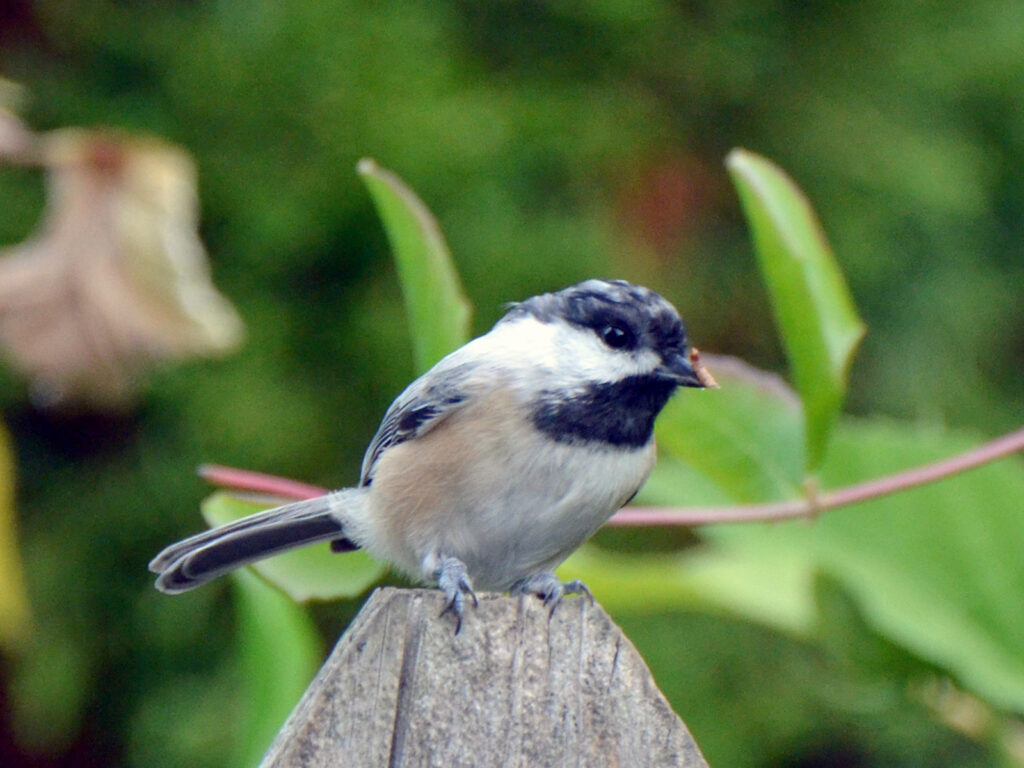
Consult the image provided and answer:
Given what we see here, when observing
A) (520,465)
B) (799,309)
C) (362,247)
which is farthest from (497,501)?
(362,247)

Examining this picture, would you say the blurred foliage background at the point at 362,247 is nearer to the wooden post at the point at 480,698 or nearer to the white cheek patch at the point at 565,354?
the white cheek patch at the point at 565,354

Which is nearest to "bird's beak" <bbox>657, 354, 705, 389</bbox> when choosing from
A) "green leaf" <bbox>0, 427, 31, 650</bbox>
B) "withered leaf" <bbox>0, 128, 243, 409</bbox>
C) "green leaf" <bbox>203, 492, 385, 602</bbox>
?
"green leaf" <bbox>203, 492, 385, 602</bbox>

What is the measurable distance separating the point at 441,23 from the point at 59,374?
225 cm

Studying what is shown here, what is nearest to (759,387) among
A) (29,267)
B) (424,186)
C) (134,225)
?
(134,225)

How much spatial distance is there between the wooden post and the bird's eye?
63cm

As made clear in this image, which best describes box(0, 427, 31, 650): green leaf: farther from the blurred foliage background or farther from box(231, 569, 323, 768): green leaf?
box(231, 569, 323, 768): green leaf

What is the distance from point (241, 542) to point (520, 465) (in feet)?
1.31

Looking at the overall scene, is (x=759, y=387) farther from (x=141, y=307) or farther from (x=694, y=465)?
(x=141, y=307)

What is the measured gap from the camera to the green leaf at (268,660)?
5.00 ft

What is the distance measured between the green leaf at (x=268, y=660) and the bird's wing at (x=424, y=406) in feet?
0.84

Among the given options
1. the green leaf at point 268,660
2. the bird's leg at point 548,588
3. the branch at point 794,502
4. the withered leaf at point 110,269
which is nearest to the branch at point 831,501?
the branch at point 794,502

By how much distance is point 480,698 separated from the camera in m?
1.08

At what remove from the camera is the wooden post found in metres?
1.07

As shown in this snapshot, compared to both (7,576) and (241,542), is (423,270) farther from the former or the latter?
(7,576)
